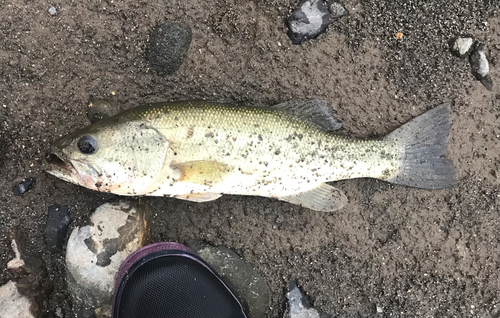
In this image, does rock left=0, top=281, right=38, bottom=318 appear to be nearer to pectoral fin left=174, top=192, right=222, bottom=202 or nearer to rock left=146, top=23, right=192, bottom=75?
pectoral fin left=174, top=192, right=222, bottom=202

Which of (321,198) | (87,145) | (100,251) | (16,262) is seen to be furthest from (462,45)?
(16,262)

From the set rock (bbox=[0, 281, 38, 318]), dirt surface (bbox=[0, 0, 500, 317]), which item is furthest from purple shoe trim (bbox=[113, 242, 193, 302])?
rock (bbox=[0, 281, 38, 318])

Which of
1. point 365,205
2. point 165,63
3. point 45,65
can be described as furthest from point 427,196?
point 45,65

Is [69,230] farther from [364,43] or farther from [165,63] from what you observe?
[364,43]

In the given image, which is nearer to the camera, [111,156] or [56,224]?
[111,156]

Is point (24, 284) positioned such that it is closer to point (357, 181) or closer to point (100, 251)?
point (100, 251)
